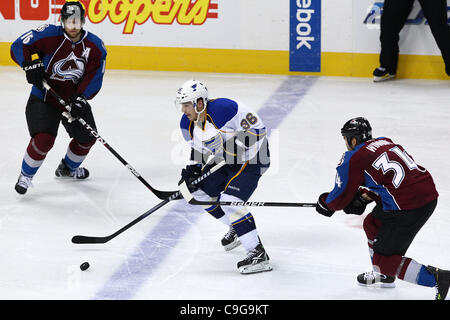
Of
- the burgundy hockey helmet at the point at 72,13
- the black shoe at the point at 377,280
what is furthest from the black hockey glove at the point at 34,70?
the black shoe at the point at 377,280

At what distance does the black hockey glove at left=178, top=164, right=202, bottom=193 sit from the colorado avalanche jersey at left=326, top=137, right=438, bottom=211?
75 centimetres

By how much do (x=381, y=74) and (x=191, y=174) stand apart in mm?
3957

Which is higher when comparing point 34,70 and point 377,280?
point 34,70

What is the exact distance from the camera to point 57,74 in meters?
4.74

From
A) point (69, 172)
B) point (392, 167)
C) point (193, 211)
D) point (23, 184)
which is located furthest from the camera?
point (69, 172)

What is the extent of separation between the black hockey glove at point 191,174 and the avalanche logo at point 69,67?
131 centimetres

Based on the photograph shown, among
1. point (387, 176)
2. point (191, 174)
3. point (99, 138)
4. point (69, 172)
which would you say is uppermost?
point (387, 176)

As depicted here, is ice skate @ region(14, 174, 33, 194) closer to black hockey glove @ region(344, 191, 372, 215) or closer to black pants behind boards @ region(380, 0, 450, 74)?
black hockey glove @ region(344, 191, 372, 215)

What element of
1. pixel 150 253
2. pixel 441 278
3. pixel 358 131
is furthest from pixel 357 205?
pixel 150 253

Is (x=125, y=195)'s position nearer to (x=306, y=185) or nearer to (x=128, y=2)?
(x=306, y=185)

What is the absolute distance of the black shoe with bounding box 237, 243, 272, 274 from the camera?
3631 millimetres

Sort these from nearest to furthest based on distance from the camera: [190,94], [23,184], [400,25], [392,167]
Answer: [392,167] < [190,94] < [23,184] < [400,25]

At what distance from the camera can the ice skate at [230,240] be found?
391 cm

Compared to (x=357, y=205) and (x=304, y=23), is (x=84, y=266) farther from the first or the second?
(x=304, y=23)
